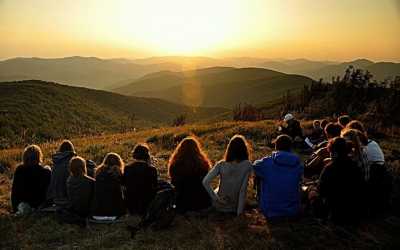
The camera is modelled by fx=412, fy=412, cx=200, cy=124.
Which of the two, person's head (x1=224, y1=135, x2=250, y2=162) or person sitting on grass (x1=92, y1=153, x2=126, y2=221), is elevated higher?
person's head (x1=224, y1=135, x2=250, y2=162)

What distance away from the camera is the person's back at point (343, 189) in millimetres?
6555

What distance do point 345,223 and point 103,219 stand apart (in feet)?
13.6

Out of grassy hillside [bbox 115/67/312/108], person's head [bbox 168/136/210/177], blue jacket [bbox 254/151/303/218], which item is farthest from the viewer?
grassy hillside [bbox 115/67/312/108]

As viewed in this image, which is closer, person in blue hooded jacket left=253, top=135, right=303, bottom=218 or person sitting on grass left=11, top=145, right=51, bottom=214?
person in blue hooded jacket left=253, top=135, right=303, bottom=218

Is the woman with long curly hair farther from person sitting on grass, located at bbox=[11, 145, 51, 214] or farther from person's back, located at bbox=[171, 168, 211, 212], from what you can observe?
person sitting on grass, located at bbox=[11, 145, 51, 214]

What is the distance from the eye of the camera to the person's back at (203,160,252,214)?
7121 millimetres

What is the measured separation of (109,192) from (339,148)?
12.8ft

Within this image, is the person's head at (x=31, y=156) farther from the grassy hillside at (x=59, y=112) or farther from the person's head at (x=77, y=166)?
the grassy hillside at (x=59, y=112)

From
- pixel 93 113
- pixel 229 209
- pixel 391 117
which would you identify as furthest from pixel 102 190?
pixel 93 113

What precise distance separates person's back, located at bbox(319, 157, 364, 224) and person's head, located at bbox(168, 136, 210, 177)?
212cm

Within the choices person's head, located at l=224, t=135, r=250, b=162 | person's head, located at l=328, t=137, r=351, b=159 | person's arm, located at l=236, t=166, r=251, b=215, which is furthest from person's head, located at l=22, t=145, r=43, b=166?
person's head, located at l=328, t=137, r=351, b=159

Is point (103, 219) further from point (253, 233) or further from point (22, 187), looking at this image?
point (253, 233)

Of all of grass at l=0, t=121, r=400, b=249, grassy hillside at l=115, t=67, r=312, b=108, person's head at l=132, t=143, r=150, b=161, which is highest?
person's head at l=132, t=143, r=150, b=161

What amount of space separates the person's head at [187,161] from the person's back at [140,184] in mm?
391
